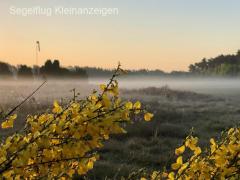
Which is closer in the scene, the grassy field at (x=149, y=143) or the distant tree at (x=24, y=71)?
the grassy field at (x=149, y=143)

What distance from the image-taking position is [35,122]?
2.37 meters

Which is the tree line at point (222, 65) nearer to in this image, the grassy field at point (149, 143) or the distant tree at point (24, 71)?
the distant tree at point (24, 71)

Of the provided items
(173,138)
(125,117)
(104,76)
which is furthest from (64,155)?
(104,76)

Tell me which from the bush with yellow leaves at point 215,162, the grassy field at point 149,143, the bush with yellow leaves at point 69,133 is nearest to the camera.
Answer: the bush with yellow leaves at point 69,133

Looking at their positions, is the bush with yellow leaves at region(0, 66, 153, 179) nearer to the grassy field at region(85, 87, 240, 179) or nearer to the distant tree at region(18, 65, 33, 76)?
the grassy field at region(85, 87, 240, 179)

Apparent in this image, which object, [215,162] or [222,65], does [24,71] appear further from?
[215,162]

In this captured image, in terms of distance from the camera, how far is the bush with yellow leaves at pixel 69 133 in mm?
2156

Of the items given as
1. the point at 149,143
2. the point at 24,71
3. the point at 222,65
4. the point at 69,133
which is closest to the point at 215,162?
the point at 69,133

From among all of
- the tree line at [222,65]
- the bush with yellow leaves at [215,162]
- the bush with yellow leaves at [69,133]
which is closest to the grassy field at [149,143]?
the bush with yellow leaves at [215,162]

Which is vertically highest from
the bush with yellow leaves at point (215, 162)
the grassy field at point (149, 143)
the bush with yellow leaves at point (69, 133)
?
the bush with yellow leaves at point (69, 133)

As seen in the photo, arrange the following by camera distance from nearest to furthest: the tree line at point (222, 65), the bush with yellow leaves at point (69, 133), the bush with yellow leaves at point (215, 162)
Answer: the bush with yellow leaves at point (69, 133)
the bush with yellow leaves at point (215, 162)
the tree line at point (222, 65)

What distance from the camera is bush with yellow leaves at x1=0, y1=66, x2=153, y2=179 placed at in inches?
84.9

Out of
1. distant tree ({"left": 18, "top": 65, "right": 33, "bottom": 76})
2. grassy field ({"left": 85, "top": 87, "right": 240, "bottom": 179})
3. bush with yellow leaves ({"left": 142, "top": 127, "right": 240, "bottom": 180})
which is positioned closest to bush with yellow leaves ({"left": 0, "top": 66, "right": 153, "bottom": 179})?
bush with yellow leaves ({"left": 142, "top": 127, "right": 240, "bottom": 180})

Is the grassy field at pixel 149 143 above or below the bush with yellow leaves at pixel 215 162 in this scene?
below
